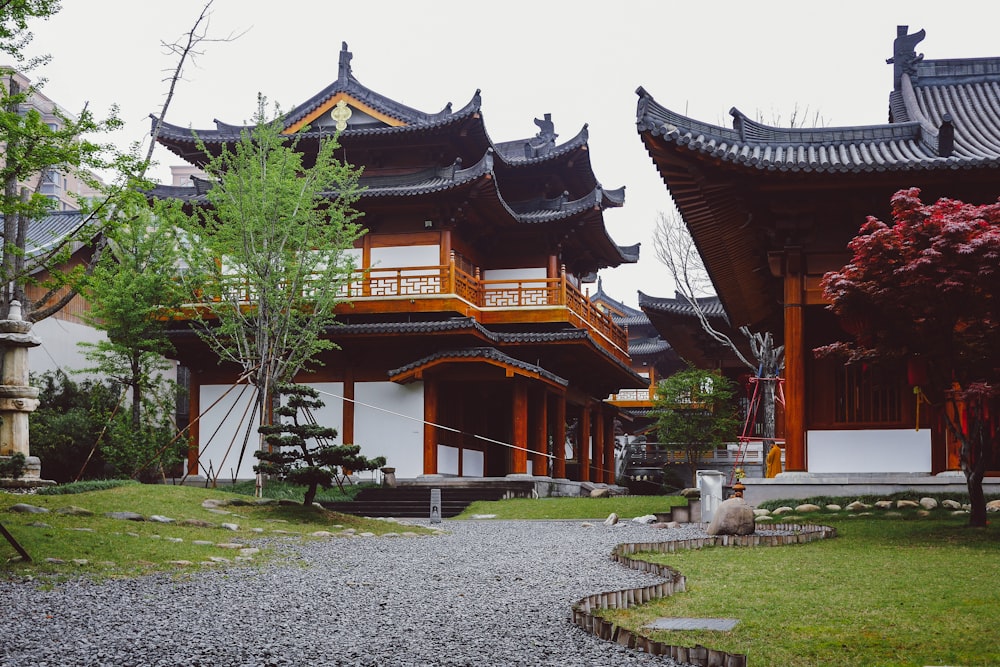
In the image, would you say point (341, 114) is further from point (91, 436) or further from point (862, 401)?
point (862, 401)

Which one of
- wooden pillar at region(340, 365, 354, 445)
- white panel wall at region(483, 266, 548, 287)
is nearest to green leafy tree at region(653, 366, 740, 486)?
white panel wall at region(483, 266, 548, 287)

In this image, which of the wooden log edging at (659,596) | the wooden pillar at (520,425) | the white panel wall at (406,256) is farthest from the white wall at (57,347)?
the wooden log edging at (659,596)

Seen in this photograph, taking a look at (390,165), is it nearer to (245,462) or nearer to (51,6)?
(245,462)

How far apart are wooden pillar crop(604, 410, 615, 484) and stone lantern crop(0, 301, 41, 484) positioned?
79.7 feet

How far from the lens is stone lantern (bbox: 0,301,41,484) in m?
16.4

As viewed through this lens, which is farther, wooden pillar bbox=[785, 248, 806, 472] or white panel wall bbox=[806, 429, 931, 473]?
white panel wall bbox=[806, 429, 931, 473]

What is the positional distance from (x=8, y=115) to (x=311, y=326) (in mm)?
14870

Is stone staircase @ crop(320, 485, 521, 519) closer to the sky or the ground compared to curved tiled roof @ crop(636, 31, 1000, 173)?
closer to the ground

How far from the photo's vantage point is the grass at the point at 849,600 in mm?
5324

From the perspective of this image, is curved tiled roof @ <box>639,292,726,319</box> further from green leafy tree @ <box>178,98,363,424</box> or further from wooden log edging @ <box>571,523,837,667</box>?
wooden log edging @ <box>571,523,837,667</box>

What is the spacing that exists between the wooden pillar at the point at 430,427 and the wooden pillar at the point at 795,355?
13.0 meters

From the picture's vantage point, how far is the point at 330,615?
693 centimetres

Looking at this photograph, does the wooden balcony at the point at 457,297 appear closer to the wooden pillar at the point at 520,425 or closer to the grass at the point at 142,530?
the wooden pillar at the point at 520,425

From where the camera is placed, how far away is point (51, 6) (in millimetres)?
9602
